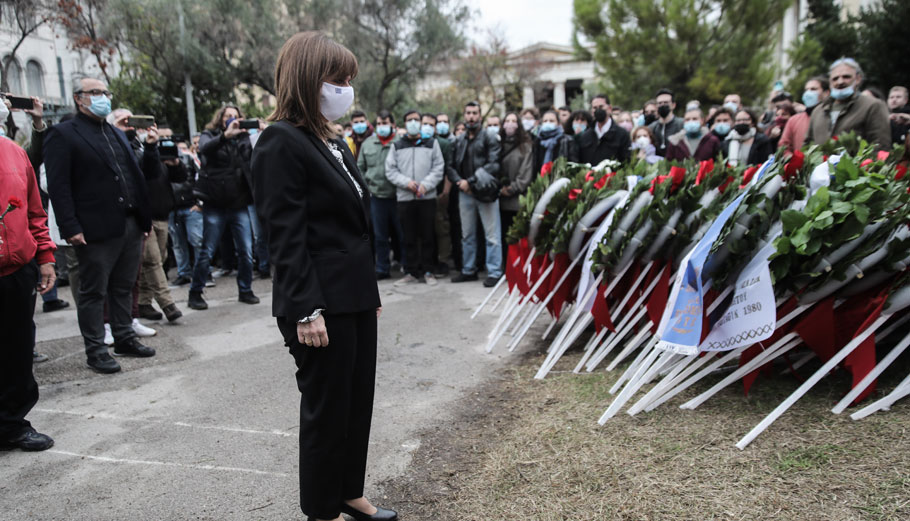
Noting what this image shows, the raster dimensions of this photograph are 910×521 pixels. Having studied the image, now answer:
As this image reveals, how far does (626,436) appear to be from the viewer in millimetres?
3260

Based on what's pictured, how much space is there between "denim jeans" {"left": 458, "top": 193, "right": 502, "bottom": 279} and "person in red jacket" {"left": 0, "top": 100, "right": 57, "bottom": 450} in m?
5.03

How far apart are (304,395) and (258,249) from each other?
6.57 meters

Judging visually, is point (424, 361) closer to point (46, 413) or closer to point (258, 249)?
point (46, 413)

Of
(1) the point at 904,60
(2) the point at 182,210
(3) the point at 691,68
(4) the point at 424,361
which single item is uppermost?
(3) the point at 691,68

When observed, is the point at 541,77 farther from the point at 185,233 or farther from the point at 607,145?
the point at 185,233

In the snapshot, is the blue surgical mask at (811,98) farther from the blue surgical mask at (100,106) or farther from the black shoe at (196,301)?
the black shoe at (196,301)

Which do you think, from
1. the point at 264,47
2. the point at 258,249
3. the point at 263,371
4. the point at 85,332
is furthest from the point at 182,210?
the point at 264,47

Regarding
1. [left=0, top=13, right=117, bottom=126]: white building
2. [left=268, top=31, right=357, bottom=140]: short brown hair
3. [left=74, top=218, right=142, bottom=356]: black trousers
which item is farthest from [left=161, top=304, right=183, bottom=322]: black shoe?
[left=0, top=13, right=117, bottom=126]: white building

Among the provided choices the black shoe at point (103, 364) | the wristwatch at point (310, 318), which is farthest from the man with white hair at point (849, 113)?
the black shoe at point (103, 364)

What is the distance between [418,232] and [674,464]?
5.66 m

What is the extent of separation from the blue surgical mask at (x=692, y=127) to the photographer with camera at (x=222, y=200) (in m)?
5.15

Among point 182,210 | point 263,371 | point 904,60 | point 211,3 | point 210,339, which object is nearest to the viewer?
point 263,371

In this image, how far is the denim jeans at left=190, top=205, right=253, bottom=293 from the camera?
281 inches

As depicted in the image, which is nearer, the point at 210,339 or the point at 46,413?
the point at 46,413
